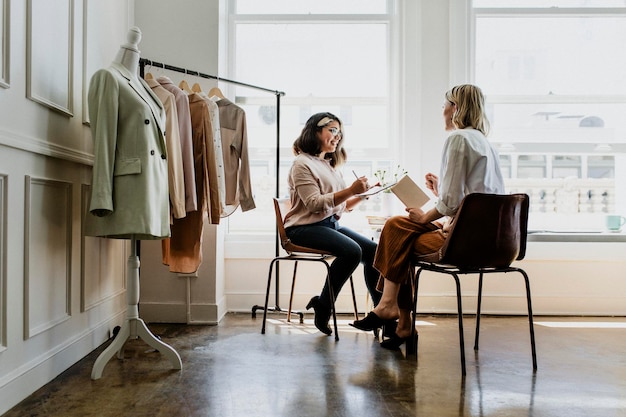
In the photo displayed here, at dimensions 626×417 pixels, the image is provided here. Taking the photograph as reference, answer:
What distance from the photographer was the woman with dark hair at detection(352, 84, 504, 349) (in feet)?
8.87

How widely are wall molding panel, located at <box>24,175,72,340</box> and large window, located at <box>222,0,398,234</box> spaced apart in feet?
5.79

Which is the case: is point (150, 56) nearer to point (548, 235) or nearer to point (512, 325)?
point (548, 235)

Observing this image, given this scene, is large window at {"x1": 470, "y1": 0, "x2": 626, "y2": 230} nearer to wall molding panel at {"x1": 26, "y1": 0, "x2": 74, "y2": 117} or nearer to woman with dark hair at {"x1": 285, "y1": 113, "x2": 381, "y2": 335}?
woman with dark hair at {"x1": 285, "y1": 113, "x2": 381, "y2": 335}

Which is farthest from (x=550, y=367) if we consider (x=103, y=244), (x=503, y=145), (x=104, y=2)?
(x=104, y=2)

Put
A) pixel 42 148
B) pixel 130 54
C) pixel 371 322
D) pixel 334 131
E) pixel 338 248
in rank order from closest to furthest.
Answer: pixel 42 148
pixel 130 54
pixel 371 322
pixel 338 248
pixel 334 131

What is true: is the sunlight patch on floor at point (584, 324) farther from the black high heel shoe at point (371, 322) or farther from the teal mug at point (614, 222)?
the black high heel shoe at point (371, 322)

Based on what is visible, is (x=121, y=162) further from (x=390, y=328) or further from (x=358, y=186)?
(x=390, y=328)

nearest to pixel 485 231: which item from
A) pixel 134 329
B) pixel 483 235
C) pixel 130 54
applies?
pixel 483 235

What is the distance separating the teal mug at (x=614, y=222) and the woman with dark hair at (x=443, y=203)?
1.60 m

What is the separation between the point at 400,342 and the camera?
10.0 ft

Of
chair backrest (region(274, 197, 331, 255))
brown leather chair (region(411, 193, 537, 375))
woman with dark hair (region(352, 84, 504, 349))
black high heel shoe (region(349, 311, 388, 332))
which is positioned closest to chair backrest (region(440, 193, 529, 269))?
brown leather chair (region(411, 193, 537, 375))

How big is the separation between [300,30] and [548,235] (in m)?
2.37

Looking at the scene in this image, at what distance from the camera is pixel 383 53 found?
4367mm

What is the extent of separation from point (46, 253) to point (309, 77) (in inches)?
99.1
